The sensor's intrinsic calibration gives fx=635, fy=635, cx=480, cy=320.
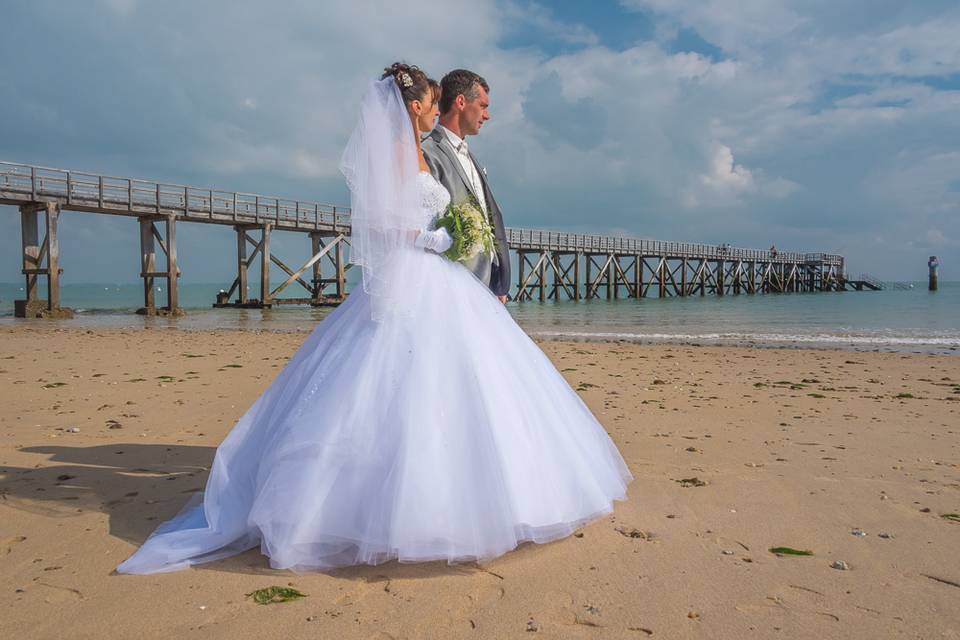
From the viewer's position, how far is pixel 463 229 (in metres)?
2.95

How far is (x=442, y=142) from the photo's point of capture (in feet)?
10.4

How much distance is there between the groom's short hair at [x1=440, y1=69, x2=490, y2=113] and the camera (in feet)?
10.6

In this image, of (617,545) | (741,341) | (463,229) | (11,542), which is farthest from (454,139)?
(741,341)

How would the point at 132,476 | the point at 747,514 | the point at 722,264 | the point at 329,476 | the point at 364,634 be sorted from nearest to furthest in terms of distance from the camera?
the point at 364,634 → the point at 329,476 → the point at 747,514 → the point at 132,476 → the point at 722,264

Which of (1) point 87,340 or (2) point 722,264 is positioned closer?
(1) point 87,340

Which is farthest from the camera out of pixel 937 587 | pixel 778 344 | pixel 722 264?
pixel 722 264

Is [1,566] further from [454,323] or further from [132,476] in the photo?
[454,323]

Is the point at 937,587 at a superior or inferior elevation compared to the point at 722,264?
inferior

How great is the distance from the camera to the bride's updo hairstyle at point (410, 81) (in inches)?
117

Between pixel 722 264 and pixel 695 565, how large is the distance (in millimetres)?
56893

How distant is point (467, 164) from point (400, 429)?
1470 millimetres

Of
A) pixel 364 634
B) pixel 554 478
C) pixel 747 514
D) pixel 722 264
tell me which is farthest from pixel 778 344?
pixel 722 264

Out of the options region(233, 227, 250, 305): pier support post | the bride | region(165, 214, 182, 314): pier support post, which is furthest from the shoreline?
the bride

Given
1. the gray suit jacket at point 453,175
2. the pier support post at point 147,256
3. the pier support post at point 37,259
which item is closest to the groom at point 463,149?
the gray suit jacket at point 453,175
